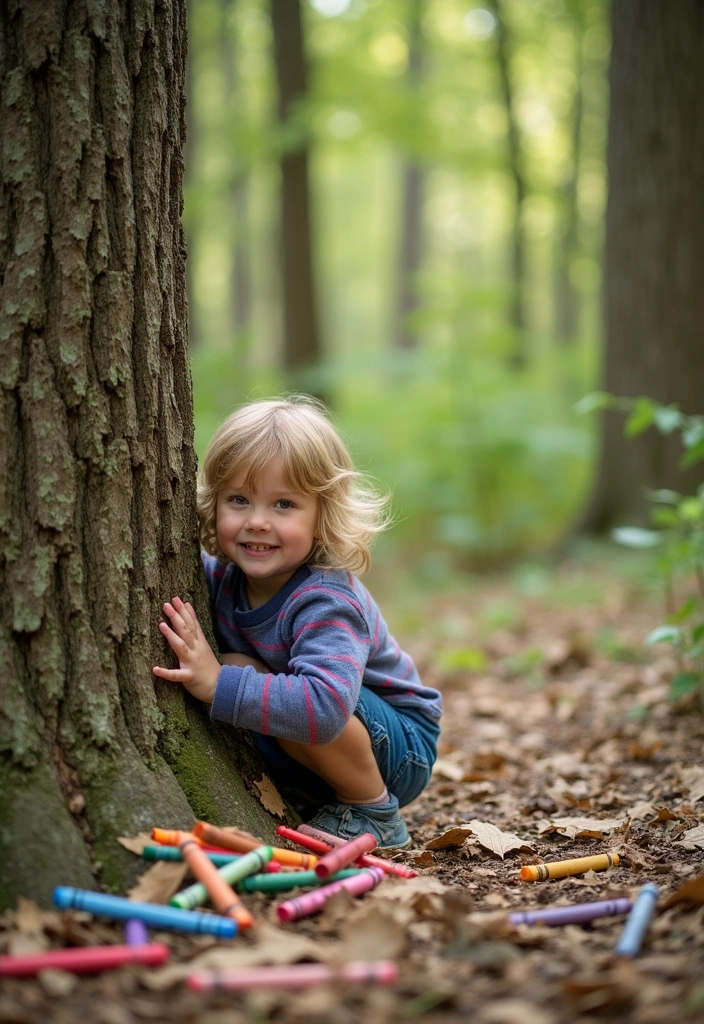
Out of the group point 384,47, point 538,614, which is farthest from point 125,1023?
point 384,47

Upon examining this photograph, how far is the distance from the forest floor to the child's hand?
0.59m

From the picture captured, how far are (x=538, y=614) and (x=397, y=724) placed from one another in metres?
4.36

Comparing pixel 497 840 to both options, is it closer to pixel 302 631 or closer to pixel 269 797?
pixel 269 797

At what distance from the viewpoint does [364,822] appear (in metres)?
2.79

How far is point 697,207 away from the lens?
7.17 meters

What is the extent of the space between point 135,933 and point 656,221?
7019 mm

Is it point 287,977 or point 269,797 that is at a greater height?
point 287,977

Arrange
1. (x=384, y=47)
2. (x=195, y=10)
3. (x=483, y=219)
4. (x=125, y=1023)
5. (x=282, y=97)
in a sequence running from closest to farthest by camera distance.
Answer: (x=125, y=1023), (x=282, y=97), (x=195, y=10), (x=384, y=47), (x=483, y=219)

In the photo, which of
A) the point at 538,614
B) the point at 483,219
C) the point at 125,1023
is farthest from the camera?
the point at 483,219

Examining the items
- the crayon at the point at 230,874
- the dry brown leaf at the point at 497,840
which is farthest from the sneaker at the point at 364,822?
the crayon at the point at 230,874

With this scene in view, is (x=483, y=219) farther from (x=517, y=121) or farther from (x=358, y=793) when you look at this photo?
(x=358, y=793)

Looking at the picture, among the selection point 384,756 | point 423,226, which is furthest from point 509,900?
point 423,226

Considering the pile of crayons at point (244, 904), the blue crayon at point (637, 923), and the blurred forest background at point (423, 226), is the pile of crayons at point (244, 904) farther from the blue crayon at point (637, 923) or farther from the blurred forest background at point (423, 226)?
the blurred forest background at point (423, 226)

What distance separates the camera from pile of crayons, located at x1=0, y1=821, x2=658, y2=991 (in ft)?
5.57
